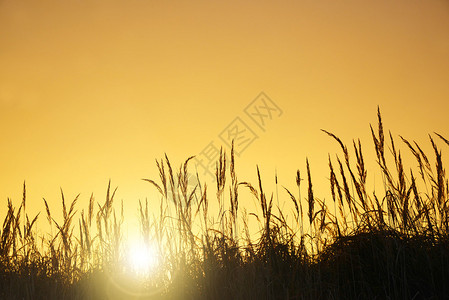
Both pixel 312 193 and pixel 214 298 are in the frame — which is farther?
pixel 312 193

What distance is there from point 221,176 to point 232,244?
510 millimetres

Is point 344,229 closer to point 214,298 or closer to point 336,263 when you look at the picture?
point 336,263

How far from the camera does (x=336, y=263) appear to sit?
3.16 metres

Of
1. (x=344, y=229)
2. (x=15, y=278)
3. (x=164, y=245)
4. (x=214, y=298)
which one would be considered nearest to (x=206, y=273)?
(x=214, y=298)

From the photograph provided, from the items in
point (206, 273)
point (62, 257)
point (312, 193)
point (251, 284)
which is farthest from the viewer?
point (62, 257)

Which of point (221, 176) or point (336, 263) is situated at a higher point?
point (221, 176)

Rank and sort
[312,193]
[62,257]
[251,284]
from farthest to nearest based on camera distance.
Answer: [62,257]
[312,193]
[251,284]

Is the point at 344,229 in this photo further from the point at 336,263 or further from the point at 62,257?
the point at 62,257

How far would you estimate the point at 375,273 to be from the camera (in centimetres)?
304

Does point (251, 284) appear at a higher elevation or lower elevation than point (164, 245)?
lower

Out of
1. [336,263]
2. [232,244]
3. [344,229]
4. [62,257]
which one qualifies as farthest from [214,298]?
[62,257]

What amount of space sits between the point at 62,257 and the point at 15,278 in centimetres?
41

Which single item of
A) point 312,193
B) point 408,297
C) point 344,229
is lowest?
point 408,297

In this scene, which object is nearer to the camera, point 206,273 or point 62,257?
point 206,273
